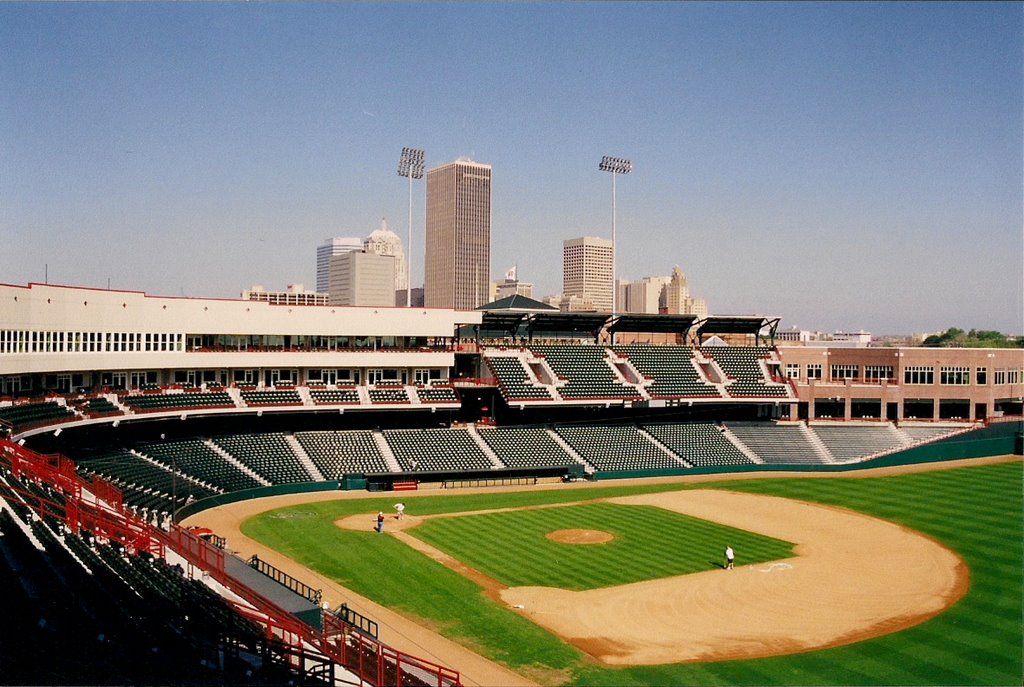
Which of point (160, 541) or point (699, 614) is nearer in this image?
point (160, 541)

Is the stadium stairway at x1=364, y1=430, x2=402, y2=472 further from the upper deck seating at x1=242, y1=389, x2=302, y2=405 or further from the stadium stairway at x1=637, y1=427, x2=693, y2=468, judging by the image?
the stadium stairway at x1=637, y1=427, x2=693, y2=468

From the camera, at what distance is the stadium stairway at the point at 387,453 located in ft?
210

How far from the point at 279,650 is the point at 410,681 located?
4.03 m

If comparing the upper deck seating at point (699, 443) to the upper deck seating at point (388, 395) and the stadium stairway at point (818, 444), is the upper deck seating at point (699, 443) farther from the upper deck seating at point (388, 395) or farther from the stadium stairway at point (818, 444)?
the upper deck seating at point (388, 395)

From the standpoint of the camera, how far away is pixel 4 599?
787 inches

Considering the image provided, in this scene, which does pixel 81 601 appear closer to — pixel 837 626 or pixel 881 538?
pixel 837 626

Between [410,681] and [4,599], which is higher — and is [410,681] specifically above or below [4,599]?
below

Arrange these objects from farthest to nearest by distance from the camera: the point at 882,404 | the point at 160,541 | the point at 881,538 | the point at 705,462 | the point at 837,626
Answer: the point at 882,404 < the point at 705,462 < the point at 881,538 < the point at 837,626 < the point at 160,541

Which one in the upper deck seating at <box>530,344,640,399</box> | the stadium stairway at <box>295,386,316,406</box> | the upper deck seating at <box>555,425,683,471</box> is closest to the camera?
the stadium stairway at <box>295,386,316,406</box>

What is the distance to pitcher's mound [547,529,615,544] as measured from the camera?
45.8 m

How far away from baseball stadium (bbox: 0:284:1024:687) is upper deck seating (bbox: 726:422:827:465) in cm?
38

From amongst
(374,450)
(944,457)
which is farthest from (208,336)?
(944,457)

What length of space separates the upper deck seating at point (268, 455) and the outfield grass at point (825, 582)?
600 centimetres

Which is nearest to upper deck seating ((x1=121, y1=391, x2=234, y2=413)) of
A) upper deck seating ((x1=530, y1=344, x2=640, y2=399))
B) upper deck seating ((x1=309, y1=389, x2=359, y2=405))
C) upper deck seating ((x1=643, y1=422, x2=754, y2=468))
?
upper deck seating ((x1=309, y1=389, x2=359, y2=405))
